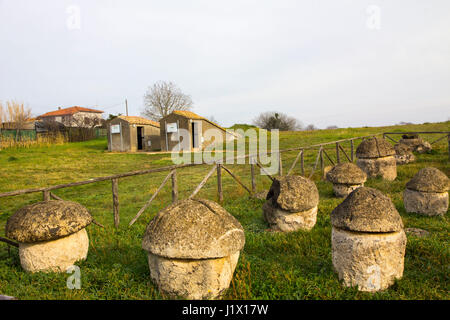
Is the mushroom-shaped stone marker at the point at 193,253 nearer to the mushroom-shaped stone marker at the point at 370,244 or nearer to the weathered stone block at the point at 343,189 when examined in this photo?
the mushroom-shaped stone marker at the point at 370,244

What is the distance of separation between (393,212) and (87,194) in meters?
10.9

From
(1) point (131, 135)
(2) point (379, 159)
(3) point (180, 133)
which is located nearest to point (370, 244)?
(2) point (379, 159)

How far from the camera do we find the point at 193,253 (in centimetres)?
302

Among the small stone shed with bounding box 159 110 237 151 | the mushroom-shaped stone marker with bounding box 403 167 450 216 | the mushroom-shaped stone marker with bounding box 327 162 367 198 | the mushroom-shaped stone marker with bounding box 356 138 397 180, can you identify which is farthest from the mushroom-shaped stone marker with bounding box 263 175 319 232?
the small stone shed with bounding box 159 110 237 151

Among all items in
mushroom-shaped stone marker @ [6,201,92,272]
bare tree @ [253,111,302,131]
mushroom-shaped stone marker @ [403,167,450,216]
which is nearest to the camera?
mushroom-shaped stone marker @ [6,201,92,272]

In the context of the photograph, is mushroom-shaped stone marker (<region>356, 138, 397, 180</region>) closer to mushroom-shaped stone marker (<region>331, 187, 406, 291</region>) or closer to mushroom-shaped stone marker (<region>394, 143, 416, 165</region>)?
mushroom-shaped stone marker (<region>394, 143, 416, 165</region>)

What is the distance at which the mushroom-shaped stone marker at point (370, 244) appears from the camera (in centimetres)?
340

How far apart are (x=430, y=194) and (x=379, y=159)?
12.9ft

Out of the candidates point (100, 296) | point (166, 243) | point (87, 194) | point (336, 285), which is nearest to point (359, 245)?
point (336, 285)

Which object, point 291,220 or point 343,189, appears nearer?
point 291,220

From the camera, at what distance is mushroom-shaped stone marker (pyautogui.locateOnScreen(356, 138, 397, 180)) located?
1018 centimetres

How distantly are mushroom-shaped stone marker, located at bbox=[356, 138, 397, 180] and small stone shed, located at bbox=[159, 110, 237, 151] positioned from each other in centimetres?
1751
